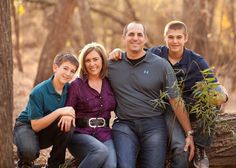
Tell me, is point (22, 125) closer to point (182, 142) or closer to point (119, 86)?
point (119, 86)

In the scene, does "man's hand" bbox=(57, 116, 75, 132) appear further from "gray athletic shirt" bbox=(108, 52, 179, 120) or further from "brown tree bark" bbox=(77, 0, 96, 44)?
"brown tree bark" bbox=(77, 0, 96, 44)

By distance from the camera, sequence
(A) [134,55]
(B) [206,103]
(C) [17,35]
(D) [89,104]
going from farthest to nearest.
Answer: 1. (C) [17,35]
2. (A) [134,55]
3. (D) [89,104]
4. (B) [206,103]

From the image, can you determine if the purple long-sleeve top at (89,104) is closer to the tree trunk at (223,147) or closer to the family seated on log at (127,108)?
the family seated on log at (127,108)

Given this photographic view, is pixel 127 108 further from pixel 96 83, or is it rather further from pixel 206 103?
pixel 206 103

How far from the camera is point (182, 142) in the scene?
4879 mm

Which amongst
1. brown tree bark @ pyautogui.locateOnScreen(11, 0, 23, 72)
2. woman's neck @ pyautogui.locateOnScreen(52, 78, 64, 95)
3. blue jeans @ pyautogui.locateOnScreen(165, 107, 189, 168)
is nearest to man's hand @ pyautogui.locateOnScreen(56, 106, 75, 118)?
woman's neck @ pyautogui.locateOnScreen(52, 78, 64, 95)

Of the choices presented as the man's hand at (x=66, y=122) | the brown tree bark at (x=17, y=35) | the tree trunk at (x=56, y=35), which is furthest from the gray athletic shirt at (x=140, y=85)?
the brown tree bark at (x=17, y=35)

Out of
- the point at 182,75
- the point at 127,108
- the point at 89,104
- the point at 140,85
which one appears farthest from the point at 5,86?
the point at 182,75

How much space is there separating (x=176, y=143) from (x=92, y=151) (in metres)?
0.92

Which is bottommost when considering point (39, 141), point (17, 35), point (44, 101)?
point (39, 141)

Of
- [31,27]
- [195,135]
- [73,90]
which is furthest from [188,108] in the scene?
[31,27]

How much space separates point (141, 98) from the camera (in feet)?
16.6

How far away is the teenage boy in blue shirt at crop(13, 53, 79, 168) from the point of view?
467 cm

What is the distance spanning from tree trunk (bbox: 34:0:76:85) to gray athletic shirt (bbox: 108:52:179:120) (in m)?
5.71
